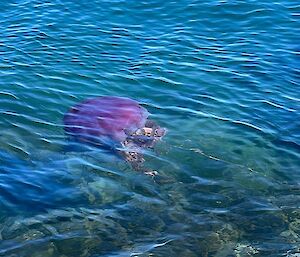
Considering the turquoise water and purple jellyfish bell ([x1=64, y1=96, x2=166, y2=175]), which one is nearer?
the turquoise water

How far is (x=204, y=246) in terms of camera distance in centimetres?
916

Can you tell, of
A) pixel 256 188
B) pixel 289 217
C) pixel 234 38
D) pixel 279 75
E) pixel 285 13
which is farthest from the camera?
pixel 285 13

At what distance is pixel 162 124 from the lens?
12.9 meters

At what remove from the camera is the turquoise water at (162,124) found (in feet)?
31.1

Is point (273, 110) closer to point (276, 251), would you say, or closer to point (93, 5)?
point (276, 251)

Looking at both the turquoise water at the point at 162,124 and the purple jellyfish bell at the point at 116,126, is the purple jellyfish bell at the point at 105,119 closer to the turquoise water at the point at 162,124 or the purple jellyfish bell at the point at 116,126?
the purple jellyfish bell at the point at 116,126

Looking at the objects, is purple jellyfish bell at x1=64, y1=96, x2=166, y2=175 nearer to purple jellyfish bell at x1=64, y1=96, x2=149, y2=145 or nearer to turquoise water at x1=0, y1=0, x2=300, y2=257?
purple jellyfish bell at x1=64, y1=96, x2=149, y2=145

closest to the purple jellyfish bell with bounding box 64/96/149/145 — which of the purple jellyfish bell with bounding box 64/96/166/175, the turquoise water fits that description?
the purple jellyfish bell with bounding box 64/96/166/175

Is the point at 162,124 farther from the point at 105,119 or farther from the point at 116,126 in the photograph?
the point at 105,119

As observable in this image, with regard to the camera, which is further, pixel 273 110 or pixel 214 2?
pixel 214 2

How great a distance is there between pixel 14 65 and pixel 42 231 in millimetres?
7082

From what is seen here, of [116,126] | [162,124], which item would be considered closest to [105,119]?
[116,126]

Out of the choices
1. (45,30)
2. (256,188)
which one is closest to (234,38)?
(45,30)

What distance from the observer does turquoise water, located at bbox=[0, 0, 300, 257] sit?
9.49 meters
